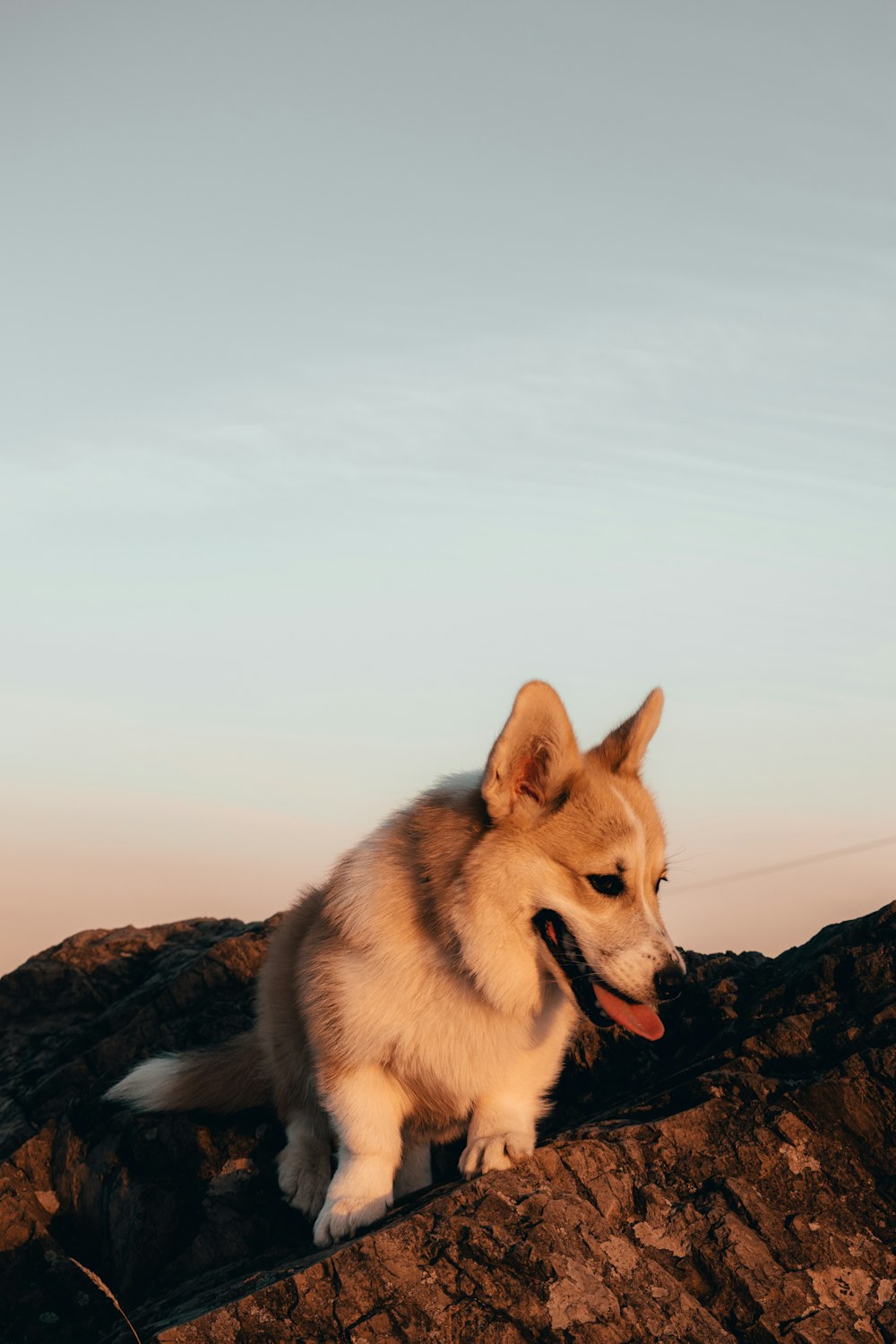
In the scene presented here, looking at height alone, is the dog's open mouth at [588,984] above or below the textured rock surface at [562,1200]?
above

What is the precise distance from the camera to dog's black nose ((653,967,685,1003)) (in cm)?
466

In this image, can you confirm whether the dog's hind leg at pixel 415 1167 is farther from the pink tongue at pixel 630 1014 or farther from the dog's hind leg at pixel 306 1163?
the pink tongue at pixel 630 1014

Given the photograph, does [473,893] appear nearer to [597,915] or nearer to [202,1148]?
[597,915]

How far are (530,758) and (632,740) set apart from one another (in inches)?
30.3

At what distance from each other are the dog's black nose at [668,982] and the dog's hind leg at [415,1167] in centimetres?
125

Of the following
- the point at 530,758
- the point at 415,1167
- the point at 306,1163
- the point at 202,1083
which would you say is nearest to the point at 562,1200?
the point at 415,1167

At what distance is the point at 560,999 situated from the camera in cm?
498

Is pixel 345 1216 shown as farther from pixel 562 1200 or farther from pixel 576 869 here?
pixel 576 869

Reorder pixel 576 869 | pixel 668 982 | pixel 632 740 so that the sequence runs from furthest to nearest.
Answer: pixel 632 740, pixel 576 869, pixel 668 982

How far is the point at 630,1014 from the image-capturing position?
4.80 metres

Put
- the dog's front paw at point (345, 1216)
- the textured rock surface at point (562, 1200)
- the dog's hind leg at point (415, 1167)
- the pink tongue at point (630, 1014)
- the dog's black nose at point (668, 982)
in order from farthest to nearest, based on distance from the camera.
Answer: the dog's hind leg at point (415, 1167) < the pink tongue at point (630, 1014) < the dog's black nose at point (668, 982) < the dog's front paw at point (345, 1216) < the textured rock surface at point (562, 1200)

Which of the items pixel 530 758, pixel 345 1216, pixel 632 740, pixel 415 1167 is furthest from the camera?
pixel 632 740

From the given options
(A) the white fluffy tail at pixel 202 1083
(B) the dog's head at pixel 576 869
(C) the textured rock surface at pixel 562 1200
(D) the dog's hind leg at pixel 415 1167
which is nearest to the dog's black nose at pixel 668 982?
(B) the dog's head at pixel 576 869

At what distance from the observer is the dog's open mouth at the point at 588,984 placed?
187 inches
